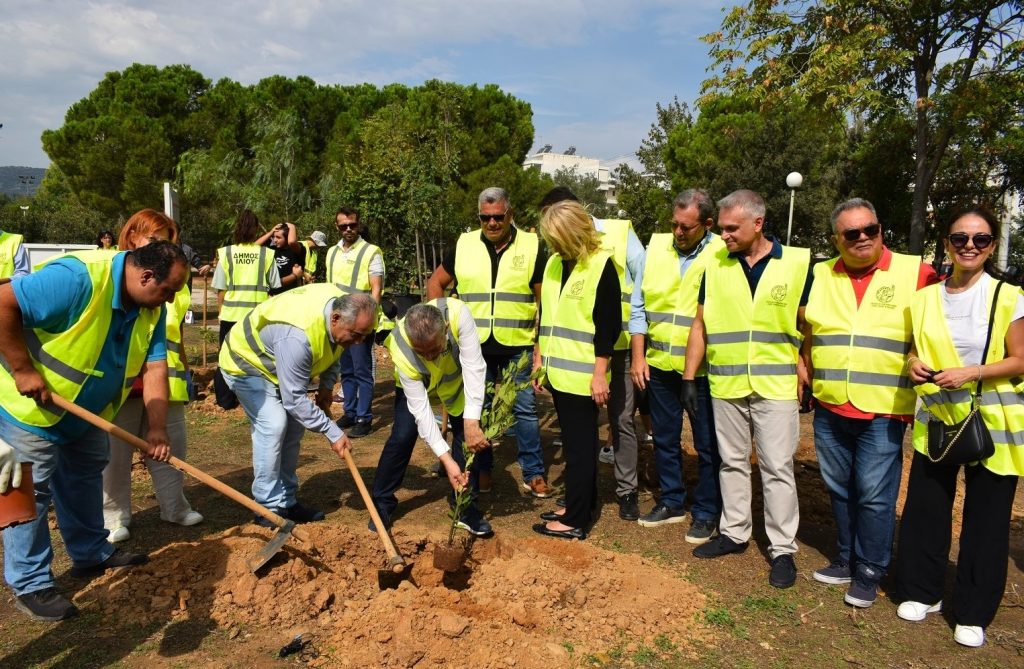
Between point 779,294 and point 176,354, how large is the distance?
3892 millimetres

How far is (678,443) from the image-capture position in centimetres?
488

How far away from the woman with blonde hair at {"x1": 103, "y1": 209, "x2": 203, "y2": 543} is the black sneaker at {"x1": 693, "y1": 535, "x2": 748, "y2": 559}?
3349mm

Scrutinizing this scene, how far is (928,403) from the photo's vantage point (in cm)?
350

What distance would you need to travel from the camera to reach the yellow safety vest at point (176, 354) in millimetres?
4566

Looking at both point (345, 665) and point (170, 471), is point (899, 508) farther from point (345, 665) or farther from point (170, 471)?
point (170, 471)

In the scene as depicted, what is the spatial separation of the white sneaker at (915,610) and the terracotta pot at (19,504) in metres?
4.20

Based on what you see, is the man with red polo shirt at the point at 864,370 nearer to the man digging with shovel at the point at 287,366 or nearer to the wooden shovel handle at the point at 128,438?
the man digging with shovel at the point at 287,366

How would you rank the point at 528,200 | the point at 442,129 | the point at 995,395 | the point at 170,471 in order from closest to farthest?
the point at 995,395 → the point at 170,471 → the point at 442,129 → the point at 528,200

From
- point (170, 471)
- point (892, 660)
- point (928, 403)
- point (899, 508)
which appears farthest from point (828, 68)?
point (170, 471)

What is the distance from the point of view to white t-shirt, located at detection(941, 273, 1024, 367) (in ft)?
11.0

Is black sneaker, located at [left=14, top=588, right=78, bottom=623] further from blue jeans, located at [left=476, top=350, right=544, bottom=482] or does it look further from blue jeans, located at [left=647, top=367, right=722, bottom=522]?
blue jeans, located at [left=647, top=367, right=722, bottom=522]

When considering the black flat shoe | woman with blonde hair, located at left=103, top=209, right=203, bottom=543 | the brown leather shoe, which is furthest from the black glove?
woman with blonde hair, located at left=103, top=209, right=203, bottom=543

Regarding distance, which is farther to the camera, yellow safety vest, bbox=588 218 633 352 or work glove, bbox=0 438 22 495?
yellow safety vest, bbox=588 218 633 352

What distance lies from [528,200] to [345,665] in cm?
2713
